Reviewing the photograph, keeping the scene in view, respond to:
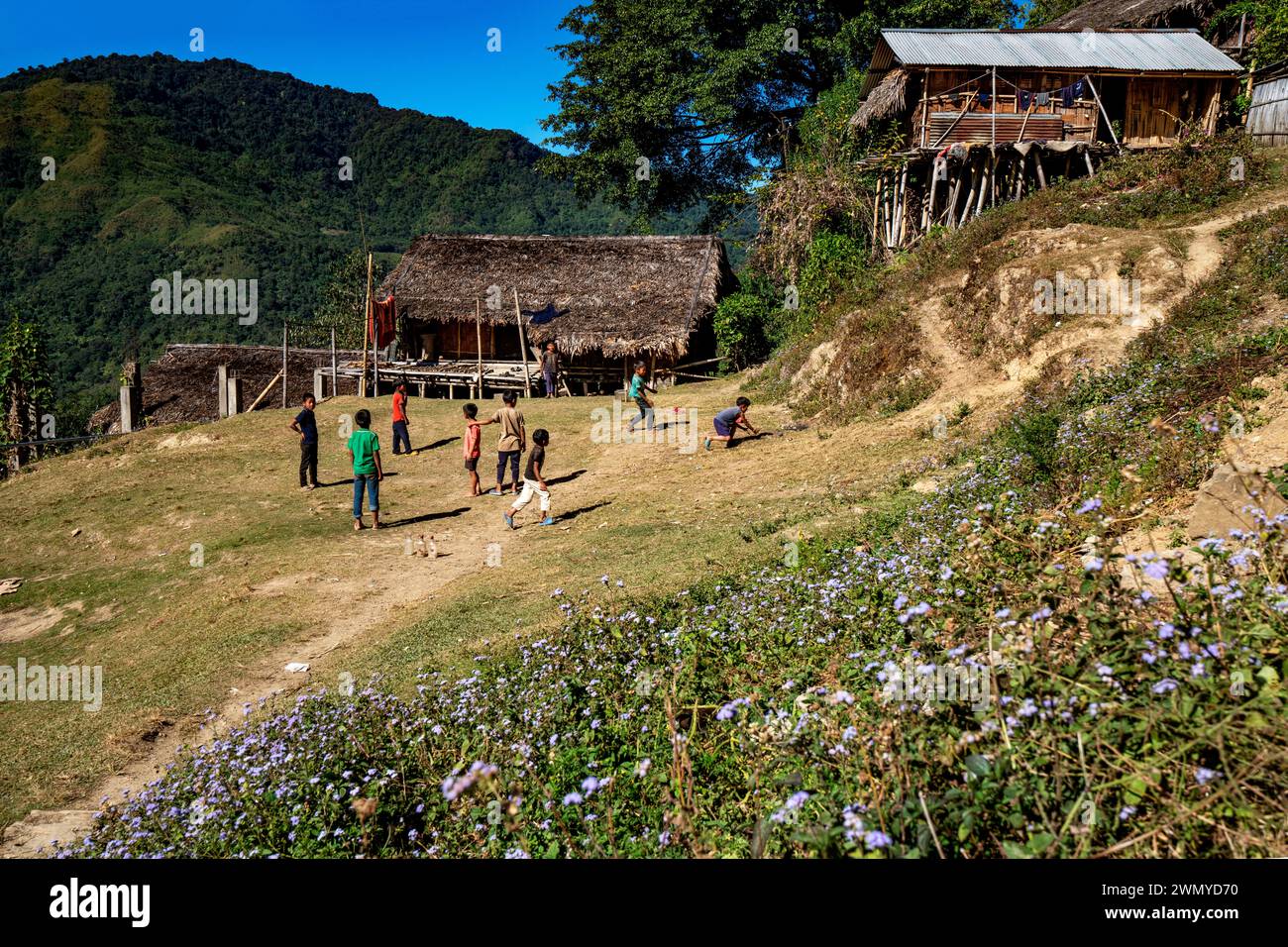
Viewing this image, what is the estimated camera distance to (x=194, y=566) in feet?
40.7

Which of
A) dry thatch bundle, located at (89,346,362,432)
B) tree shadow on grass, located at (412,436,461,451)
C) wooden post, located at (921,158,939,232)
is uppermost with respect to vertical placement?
wooden post, located at (921,158,939,232)

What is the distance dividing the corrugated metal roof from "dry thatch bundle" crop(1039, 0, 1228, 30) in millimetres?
3947

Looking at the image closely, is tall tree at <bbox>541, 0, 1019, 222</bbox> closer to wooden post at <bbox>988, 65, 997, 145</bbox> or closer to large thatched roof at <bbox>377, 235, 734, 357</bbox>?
large thatched roof at <bbox>377, 235, 734, 357</bbox>

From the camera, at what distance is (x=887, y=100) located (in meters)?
24.2

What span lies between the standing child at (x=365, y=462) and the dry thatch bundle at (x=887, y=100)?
62.7 feet

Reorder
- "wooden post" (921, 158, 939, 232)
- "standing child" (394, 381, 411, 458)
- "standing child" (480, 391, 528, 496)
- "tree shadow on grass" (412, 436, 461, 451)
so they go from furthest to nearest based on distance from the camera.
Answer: "wooden post" (921, 158, 939, 232) < "tree shadow on grass" (412, 436, 461, 451) < "standing child" (394, 381, 411, 458) < "standing child" (480, 391, 528, 496)

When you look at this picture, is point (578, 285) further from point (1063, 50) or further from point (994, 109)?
point (1063, 50)

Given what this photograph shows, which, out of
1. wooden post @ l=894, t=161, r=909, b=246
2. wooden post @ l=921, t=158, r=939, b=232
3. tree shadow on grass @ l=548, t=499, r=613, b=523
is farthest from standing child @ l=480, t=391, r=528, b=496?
wooden post @ l=894, t=161, r=909, b=246

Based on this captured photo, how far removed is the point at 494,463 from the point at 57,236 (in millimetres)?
80457

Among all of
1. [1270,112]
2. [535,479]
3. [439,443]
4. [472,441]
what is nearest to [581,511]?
[535,479]

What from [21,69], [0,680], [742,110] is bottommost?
[0,680]

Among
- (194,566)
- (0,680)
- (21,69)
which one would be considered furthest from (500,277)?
(21,69)

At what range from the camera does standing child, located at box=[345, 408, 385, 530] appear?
12258 mm
